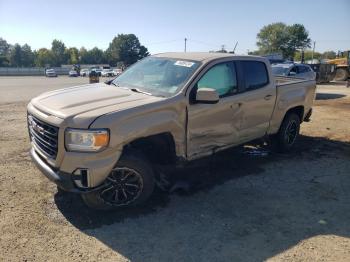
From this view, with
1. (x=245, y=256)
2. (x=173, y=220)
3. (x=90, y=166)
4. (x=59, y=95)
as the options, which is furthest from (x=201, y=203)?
Result: (x=59, y=95)

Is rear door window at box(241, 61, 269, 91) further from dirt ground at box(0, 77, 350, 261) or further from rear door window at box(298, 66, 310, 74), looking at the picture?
rear door window at box(298, 66, 310, 74)

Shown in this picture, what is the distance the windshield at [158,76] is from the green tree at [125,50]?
11220 centimetres

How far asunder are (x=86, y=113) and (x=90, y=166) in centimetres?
58

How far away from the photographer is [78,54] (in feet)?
399

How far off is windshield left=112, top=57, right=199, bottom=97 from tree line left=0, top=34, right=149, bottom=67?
104563 millimetres

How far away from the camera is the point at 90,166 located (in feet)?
12.4

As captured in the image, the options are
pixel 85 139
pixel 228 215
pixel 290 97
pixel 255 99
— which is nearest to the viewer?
pixel 85 139

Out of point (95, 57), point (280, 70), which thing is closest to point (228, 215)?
point (280, 70)

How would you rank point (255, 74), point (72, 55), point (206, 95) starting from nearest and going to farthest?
1. point (206, 95)
2. point (255, 74)
3. point (72, 55)

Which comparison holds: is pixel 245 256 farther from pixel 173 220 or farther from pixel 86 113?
pixel 86 113

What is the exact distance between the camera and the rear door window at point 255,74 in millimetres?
5559

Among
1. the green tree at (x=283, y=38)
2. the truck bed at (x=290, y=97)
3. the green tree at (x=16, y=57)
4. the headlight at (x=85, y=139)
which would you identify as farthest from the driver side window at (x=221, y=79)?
the green tree at (x=16, y=57)

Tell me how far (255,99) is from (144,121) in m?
2.27

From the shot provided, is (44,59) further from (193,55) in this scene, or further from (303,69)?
(193,55)
